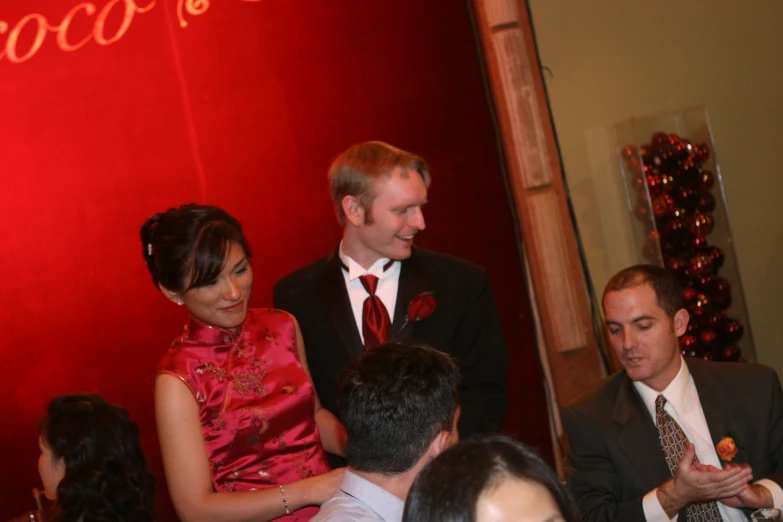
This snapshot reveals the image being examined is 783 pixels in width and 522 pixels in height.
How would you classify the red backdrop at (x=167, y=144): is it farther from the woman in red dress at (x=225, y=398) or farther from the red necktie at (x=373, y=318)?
the woman in red dress at (x=225, y=398)

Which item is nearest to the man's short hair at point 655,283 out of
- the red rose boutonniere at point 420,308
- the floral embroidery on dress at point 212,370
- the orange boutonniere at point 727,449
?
the orange boutonniere at point 727,449

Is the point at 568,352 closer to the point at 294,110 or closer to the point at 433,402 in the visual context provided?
the point at 294,110

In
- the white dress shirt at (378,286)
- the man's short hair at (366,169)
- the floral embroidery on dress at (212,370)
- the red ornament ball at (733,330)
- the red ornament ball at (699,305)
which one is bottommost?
the red ornament ball at (733,330)

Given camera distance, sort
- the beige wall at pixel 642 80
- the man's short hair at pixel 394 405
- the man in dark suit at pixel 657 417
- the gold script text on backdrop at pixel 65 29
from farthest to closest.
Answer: the beige wall at pixel 642 80, the gold script text on backdrop at pixel 65 29, the man in dark suit at pixel 657 417, the man's short hair at pixel 394 405

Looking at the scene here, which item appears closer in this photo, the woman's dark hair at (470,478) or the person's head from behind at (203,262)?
the woman's dark hair at (470,478)

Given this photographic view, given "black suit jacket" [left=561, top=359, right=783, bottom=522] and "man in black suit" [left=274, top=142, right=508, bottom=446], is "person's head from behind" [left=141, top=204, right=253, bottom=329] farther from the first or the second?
"black suit jacket" [left=561, top=359, right=783, bottom=522]

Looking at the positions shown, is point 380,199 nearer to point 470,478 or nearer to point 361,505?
point 361,505

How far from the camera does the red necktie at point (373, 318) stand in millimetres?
3158

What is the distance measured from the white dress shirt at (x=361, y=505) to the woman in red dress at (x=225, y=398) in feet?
2.02

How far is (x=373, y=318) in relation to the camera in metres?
3.17

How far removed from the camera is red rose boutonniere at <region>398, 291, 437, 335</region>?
3104 mm

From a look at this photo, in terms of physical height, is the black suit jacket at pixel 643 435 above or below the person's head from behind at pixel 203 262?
below

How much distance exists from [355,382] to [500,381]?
45.8 inches

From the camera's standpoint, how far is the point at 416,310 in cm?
311
